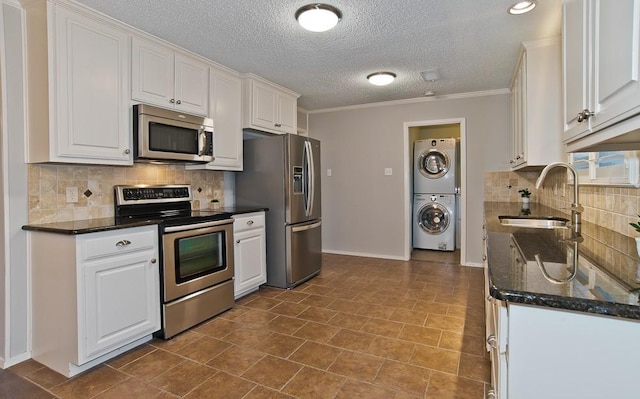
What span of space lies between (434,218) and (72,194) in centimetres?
486

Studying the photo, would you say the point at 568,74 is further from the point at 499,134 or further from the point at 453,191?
the point at 453,191

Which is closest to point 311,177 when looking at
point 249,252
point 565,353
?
point 249,252

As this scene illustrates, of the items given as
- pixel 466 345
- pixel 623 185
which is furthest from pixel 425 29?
pixel 466 345

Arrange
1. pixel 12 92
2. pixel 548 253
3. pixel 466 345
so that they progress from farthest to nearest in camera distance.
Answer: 1. pixel 466 345
2. pixel 12 92
3. pixel 548 253

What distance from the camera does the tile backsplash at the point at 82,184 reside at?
7.41 feet

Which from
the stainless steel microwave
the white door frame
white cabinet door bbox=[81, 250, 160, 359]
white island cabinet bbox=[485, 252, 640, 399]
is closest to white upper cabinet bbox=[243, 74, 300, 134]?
the stainless steel microwave

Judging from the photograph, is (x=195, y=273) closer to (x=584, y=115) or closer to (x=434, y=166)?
(x=584, y=115)

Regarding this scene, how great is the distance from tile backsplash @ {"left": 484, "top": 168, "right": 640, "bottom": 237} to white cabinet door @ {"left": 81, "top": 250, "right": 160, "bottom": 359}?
277 cm

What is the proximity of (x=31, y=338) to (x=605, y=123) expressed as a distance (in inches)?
127

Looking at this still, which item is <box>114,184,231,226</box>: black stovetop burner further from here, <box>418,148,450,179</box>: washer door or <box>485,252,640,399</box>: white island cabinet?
Result: <box>418,148,450,179</box>: washer door

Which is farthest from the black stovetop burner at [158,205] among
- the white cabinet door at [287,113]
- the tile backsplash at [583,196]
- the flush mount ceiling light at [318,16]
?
the tile backsplash at [583,196]

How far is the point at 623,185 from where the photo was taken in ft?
5.43

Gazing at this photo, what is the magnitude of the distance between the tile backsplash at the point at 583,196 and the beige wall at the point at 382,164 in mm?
165

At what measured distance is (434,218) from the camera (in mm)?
5609
